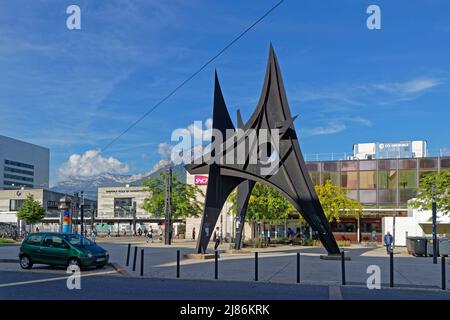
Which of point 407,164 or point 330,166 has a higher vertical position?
point 407,164

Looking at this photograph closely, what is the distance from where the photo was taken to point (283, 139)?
27.2 meters

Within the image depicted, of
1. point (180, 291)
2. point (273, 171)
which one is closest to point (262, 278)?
point (180, 291)

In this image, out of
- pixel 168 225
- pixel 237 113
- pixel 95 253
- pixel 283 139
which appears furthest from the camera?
pixel 168 225

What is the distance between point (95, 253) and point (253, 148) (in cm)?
1034

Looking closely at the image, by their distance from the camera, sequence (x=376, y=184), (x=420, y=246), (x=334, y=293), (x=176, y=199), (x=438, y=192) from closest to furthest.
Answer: (x=334, y=293), (x=420, y=246), (x=438, y=192), (x=176, y=199), (x=376, y=184)

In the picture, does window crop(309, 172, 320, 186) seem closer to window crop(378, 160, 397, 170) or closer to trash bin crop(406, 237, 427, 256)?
window crop(378, 160, 397, 170)

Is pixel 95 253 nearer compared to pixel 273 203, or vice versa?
pixel 95 253

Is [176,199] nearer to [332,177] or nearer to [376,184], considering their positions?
[332,177]

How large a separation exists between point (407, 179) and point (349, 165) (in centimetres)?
638

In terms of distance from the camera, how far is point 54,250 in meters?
20.8

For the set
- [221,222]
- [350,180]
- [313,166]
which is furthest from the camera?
[313,166]
